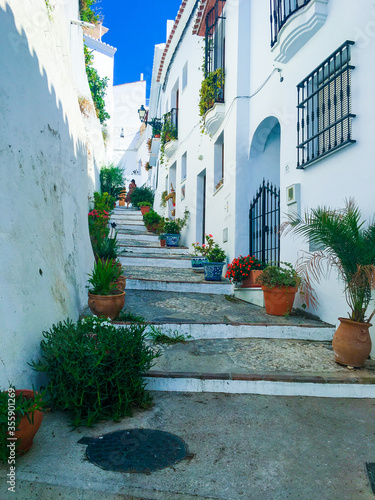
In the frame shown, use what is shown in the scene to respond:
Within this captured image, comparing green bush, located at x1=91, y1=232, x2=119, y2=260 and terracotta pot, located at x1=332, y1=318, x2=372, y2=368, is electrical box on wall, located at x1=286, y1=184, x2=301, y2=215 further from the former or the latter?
green bush, located at x1=91, y1=232, x2=119, y2=260

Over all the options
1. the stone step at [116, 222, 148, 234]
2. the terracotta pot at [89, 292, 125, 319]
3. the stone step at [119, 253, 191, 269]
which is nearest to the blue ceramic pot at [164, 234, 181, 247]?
the stone step at [119, 253, 191, 269]

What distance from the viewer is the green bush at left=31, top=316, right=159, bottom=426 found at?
9.70 feet

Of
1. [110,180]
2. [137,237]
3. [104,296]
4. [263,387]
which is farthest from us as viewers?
[110,180]

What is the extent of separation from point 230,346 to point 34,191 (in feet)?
9.31

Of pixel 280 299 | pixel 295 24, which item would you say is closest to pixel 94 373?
pixel 280 299

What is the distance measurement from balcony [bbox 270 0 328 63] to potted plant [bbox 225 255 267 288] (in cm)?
344

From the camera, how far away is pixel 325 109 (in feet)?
17.3

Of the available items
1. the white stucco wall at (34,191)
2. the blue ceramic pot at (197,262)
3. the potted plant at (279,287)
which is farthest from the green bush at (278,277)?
the blue ceramic pot at (197,262)

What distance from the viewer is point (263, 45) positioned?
7387 mm

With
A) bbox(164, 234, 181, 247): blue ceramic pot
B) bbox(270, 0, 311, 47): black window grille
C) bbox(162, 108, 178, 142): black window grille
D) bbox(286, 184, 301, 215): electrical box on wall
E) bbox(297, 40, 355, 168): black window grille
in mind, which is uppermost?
bbox(162, 108, 178, 142): black window grille

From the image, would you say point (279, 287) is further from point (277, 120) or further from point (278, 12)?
point (278, 12)

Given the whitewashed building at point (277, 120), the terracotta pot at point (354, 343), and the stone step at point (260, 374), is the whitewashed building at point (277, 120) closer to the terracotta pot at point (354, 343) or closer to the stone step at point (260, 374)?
the terracotta pot at point (354, 343)

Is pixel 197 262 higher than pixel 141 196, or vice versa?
pixel 141 196

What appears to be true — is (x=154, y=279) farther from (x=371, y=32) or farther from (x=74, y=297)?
(x=371, y=32)
